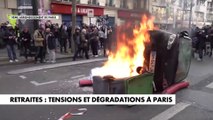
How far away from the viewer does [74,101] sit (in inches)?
286

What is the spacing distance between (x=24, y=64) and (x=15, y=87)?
4266 millimetres

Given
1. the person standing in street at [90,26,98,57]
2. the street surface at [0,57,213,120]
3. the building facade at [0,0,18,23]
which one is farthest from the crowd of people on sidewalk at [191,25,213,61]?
the building facade at [0,0,18,23]

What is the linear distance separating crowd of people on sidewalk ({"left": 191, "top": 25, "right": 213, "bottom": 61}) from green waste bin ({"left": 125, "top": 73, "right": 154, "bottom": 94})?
325 inches

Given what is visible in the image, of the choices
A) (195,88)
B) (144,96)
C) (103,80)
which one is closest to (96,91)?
(103,80)

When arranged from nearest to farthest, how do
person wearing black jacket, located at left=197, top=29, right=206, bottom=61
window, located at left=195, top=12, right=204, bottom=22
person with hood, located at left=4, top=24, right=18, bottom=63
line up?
person with hood, located at left=4, top=24, right=18, bottom=63, person wearing black jacket, located at left=197, top=29, right=206, bottom=61, window, located at left=195, top=12, right=204, bottom=22

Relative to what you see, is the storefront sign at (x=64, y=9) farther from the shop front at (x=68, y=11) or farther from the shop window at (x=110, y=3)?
the shop window at (x=110, y=3)

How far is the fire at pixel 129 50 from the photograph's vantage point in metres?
7.47

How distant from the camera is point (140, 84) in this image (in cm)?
673

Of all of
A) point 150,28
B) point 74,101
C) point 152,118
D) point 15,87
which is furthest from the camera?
point 15,87

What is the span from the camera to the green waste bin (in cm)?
645

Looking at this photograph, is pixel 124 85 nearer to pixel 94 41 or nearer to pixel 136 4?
pixel 136 4

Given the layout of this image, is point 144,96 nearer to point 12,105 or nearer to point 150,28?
point 150,28

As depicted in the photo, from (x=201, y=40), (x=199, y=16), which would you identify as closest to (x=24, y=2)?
(x=201, y=40)

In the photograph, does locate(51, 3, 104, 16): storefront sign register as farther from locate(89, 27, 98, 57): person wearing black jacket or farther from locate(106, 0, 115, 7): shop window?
locate(89, 27, 98, 57): person wearing black jacket
